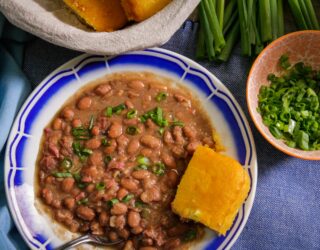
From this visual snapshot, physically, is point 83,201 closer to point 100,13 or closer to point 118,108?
point 118,108

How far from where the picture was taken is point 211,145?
2285mm

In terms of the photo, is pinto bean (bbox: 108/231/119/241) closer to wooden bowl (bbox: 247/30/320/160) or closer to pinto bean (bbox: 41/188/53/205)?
pinto bean (bbox: 41/188/53/205)

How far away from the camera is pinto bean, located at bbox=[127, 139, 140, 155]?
2.22 m

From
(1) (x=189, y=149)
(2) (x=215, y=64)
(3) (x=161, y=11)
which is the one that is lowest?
(1) (x=189, y=149)

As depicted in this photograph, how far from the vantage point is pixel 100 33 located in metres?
2.10

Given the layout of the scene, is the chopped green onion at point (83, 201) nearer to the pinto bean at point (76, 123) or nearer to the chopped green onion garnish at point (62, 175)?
the chopped green onion garnish at point (62, 175)

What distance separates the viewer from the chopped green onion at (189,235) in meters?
2.21

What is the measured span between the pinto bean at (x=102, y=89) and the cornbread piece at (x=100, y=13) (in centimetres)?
29

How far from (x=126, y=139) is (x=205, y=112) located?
0.42m

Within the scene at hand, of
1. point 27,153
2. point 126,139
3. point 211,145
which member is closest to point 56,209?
point 27,153

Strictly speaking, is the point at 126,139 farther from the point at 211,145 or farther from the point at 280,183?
the point at 280,183

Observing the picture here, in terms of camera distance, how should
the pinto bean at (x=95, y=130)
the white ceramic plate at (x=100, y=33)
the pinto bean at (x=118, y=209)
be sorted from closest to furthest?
the white ceramic plate at (x=100, y=33)
the pinto bean at (x=118, y=209)
the pinto bean at (x=95, y=130)

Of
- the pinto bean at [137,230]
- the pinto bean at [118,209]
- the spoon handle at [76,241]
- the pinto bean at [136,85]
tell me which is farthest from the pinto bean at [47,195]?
the pinto bean at [136,85]

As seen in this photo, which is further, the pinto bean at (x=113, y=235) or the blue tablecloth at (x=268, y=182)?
the blue tablecloth at (x=268, y=182)
